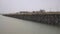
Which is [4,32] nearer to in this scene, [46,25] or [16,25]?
[16,25]

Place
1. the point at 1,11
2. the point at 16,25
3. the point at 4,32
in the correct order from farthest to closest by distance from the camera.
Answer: the point at 1,11 < the point at 16,25 < the point at 4,32

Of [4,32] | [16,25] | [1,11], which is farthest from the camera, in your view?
[1,11]

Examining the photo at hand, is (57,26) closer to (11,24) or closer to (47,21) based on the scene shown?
(47,21)

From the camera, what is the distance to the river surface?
741 millimetres

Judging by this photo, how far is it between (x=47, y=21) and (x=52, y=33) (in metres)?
0.19

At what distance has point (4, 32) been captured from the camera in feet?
2.35

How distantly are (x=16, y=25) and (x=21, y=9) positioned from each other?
365 mm

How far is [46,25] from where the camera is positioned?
34.4 inches

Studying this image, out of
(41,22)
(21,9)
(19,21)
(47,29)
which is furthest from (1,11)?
(47,29)

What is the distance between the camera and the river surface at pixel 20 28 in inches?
29.2

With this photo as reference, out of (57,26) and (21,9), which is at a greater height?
(21,9)

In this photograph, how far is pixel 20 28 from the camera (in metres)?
0.79

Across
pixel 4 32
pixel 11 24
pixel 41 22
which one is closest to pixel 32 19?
pixel 41 22

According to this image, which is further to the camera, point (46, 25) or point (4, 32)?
point (46, 25)
